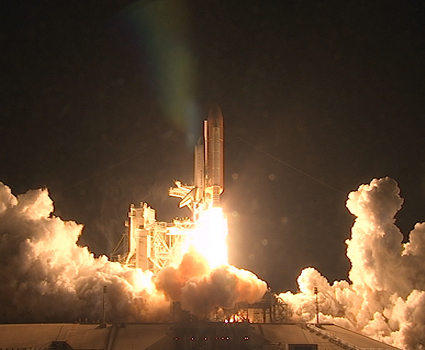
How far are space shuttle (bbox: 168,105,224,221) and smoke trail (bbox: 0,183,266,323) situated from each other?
16.1ft

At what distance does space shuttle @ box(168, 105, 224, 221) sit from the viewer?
3856 centimetres

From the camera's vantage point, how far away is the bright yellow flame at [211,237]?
130 ft

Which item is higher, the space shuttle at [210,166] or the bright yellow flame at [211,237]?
the space shuttle at [210,166]

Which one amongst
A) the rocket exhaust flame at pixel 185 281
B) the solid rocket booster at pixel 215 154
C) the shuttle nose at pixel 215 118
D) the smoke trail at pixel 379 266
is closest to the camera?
the rocket exhaust flame at pixel 185 281

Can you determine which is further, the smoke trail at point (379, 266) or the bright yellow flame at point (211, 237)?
the bright yellow flame at point (211, 237)

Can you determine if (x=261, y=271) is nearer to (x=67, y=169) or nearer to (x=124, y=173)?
(x=124, y=173)

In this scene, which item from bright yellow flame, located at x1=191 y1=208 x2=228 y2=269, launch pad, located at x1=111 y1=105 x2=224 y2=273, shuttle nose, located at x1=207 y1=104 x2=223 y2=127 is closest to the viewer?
shuttle nose, located at x1=207 y1=104 x2=223 y2=127

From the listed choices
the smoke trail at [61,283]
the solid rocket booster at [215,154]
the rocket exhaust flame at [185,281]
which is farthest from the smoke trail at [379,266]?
the solid rocket booster at [215,154]

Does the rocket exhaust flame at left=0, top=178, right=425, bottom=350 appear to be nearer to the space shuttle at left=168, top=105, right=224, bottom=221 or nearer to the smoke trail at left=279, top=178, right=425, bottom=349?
the smoke trail at left=279, top=178, right=425, bottom=349

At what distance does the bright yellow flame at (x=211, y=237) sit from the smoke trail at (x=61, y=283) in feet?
11.4

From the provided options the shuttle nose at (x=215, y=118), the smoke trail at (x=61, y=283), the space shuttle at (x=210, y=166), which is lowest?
the smoke trail at (x=61, y=283)

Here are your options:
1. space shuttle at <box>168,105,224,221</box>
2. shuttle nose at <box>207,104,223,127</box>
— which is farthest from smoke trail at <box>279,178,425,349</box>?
shuttle nose at <box>207,104,223,127</box>

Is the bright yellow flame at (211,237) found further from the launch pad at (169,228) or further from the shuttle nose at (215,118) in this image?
the shuttle nose at (215,118)

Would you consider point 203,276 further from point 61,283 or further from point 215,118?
point 215,118
